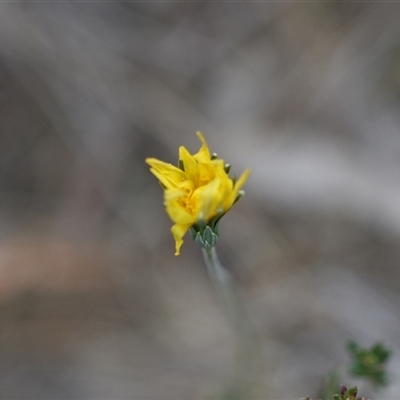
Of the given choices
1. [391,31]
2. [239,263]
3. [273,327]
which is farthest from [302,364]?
[391,31]

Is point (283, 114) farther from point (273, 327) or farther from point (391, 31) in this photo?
point (273, 327)

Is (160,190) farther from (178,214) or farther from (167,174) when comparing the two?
(178,214)

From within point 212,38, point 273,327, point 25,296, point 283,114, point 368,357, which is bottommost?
point 368,357

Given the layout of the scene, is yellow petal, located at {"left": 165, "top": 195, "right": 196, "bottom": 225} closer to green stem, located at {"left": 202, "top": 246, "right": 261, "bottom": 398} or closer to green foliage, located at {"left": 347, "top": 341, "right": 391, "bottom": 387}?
green foliage, located at {"left": 347, "top": 341, "right": 391, "bottom": 387}

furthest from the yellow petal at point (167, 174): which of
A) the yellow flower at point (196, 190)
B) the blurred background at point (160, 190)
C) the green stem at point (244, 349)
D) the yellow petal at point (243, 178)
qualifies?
the blurred background at point (160, 190)

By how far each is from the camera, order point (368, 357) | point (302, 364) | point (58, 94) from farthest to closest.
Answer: point (58, 94) < point (302, 364) < point (368, 357)

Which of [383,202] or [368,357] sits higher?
[383,202]

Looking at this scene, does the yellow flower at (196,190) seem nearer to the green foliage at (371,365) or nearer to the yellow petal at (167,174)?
the yellow petal at (167,174)
